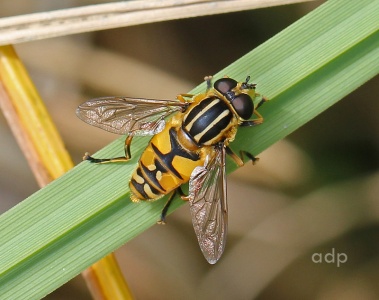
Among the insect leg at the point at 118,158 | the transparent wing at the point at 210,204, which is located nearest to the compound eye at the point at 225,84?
the transparent wing at the point at 210,204

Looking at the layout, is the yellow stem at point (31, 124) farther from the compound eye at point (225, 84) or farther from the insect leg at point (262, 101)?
the insect leg at point (262, 101)

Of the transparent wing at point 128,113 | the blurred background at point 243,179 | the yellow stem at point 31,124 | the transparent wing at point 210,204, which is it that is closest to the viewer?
the transparent wing at point 210,204

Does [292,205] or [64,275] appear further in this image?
[292,205]

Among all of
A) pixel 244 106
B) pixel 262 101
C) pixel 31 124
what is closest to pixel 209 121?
pixel 244 106

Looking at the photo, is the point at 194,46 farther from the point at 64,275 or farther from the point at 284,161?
the point at 64,275

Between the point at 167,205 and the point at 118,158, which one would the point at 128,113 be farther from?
the point at 167,205

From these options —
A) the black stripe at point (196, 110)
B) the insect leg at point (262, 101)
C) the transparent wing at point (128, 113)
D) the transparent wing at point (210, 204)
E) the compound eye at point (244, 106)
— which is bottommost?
the transparent wing at point (210, 204)

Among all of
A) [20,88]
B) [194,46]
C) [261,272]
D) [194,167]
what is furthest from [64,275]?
[194,46]
